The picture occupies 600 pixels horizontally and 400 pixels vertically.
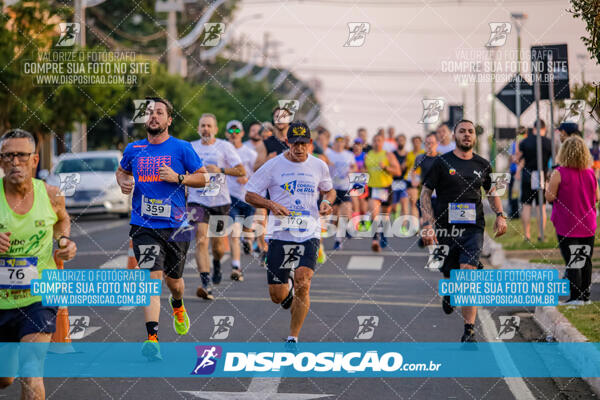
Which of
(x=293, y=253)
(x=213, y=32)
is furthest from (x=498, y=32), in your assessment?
(x=293, y=253)

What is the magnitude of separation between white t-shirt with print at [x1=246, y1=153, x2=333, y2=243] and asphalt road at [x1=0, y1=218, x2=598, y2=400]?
118 centimetres

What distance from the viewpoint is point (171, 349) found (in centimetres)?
951

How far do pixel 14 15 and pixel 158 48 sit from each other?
132 ft

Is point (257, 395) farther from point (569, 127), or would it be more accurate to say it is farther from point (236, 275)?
point (236, 275)

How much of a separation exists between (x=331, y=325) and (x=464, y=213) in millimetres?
1856

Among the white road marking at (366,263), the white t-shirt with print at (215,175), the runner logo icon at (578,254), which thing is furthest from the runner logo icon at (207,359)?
the white road marking at (366,263)

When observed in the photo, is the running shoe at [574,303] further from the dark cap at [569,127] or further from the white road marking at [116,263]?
the white road marking at [116,263]

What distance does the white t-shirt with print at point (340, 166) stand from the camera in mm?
19469

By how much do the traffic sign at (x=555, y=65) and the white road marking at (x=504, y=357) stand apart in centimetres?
312

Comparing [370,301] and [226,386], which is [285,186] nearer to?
[226,386]

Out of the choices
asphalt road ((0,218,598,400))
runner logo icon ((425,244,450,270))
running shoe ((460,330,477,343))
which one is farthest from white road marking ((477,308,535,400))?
runner logo icon ((425,244,450,270))

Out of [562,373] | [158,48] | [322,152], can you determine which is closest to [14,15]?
[322,152]

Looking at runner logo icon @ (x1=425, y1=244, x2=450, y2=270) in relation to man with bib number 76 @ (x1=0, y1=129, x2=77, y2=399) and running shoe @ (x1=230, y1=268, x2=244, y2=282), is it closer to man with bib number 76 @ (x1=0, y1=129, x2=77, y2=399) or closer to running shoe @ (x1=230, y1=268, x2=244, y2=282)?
running shoe @ (x1=230, y1=268, x2=244, y2=282)

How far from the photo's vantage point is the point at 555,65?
13688mm
